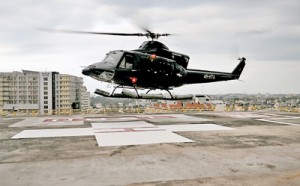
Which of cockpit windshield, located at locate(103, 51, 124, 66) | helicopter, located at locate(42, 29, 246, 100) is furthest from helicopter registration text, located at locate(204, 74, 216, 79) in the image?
cockpit windshield, located at locate(103, 51, 124, 66)

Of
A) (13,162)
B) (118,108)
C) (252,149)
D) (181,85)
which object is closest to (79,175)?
(13,162)

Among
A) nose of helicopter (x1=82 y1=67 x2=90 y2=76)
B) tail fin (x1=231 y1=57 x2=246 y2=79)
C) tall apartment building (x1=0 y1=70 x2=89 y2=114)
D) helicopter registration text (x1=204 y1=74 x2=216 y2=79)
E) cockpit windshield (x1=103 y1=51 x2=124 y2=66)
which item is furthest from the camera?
tall apartment building (x1=0 y1=70 x2=89 y2=114)

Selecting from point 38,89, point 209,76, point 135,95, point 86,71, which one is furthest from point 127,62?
point 38,89

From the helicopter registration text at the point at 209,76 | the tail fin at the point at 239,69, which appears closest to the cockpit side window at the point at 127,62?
the helicopter registration text at the point at 209,76

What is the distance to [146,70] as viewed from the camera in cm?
2289

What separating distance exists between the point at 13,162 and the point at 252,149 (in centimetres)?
1039

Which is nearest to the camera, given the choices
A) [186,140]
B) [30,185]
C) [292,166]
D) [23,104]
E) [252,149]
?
[30,185]

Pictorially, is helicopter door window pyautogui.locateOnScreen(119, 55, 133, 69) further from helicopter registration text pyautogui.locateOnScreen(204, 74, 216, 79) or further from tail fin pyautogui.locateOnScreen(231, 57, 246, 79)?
tail fin pyautogui.locateOnScreen(231, 57, 246, 79)

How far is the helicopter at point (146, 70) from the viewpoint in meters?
21.7

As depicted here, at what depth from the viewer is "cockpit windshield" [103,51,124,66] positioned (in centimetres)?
2176

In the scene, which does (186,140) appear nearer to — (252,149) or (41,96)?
(252,149)

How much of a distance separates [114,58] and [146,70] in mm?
2813

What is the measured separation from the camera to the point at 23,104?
134m

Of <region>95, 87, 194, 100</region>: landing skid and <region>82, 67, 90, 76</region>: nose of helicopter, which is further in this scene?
<region>95, 87, 194, 100</region>: landing skid
